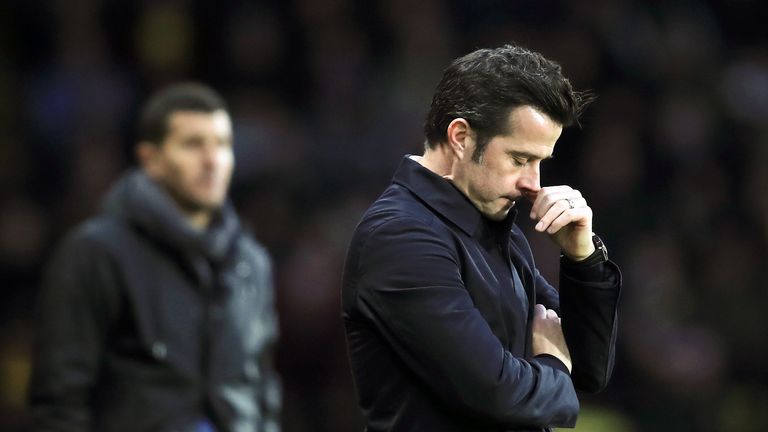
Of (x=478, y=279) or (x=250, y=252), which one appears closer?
(x=478, y=279)

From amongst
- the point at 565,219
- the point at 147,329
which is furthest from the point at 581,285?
the point at 147,329

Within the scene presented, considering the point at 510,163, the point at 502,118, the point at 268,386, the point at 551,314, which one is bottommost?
the point at 268,386

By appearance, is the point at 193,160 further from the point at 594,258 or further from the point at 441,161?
the point at 594,258

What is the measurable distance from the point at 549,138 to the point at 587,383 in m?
0.62

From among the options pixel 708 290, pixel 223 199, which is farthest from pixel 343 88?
pixel 223 199

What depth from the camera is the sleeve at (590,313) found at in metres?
3.12

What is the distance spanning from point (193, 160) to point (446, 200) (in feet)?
7.53

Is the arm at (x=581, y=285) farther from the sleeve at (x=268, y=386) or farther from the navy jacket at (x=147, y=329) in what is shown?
the sleeve at (x=268, y=386)

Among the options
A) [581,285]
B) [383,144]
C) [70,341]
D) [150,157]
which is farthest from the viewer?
[383,144]

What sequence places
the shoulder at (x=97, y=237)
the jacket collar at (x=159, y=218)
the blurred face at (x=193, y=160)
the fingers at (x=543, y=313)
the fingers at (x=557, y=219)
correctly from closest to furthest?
the fingers at (x=557, y=219)
the fingers at (x=543, y=313)
the shoulder at (x=97, y=237)
the jacket collar at (x=159, y=218)
the blurred face at (x=193, y=160)

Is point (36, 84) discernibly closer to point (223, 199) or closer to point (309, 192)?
point (309, 192)

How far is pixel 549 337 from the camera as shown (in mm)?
3174

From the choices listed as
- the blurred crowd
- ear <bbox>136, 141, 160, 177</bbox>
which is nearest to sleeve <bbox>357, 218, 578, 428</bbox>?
ear <bbox>136, 141, 160, 177</bbox>

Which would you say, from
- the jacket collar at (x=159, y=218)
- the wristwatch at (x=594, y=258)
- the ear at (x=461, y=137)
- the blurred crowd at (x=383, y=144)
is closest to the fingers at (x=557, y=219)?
the wristwatch at (x=594, y=258)
